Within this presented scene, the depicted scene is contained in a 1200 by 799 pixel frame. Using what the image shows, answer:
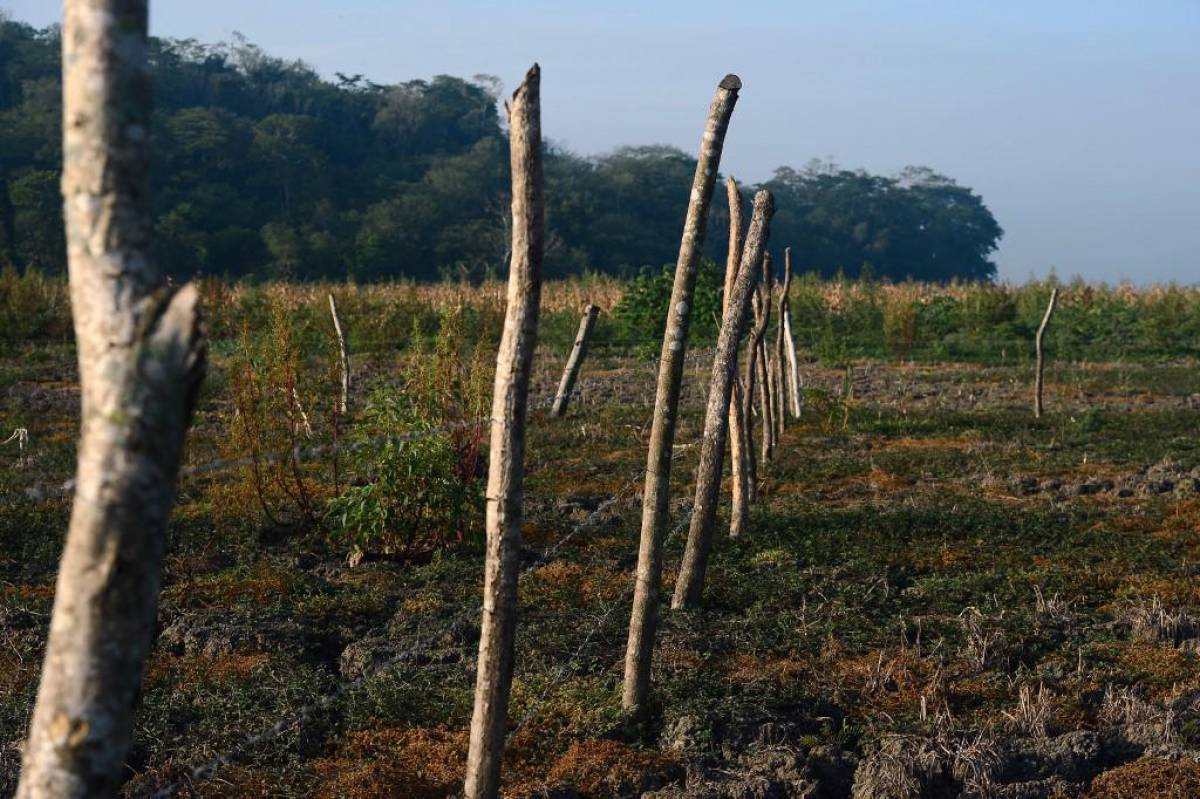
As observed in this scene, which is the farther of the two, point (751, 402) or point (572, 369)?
point (572, 369)

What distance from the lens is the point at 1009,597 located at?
A: 276 inches

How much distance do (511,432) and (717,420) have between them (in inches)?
104

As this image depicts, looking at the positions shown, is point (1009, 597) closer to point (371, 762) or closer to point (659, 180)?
point (371, 762)

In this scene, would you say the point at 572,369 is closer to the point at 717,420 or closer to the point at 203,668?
the point at 717,420

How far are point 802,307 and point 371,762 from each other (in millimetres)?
22582

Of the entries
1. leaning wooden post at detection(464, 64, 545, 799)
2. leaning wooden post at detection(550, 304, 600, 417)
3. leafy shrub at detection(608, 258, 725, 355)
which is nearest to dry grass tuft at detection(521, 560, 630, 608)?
leaning wooden post at detection(464, 64, 545, 799)

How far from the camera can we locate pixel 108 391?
2100 millimetres

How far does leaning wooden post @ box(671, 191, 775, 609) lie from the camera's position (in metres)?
6.44

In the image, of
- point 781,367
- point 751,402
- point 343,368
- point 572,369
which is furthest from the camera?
point 343,368

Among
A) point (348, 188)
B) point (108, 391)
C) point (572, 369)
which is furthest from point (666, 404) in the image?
point (348, 188)

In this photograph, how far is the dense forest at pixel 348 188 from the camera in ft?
149

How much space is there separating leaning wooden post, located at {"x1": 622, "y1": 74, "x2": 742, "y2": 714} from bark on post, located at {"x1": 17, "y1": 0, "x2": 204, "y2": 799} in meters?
3.34

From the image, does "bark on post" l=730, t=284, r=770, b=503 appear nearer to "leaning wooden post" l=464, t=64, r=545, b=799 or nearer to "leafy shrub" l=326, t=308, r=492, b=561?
"leafy shrub" l=326, t=308, r=492, b=561

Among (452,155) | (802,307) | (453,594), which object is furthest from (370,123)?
(453,594)
